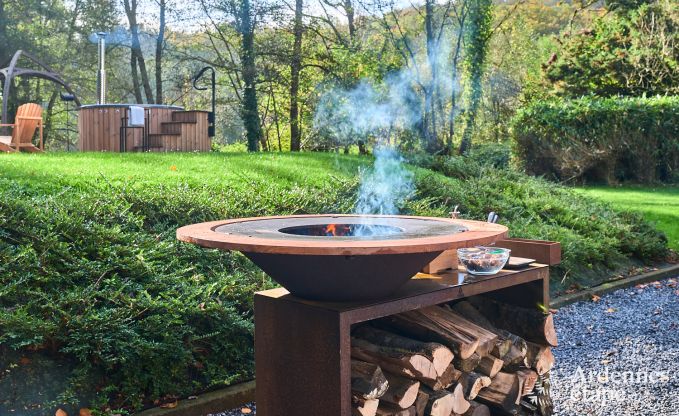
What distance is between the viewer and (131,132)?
9734 millimetres

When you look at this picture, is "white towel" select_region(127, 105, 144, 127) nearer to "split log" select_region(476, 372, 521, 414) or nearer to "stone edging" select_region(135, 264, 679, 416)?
"stone edging" select_region(135, 264, 679, 416)

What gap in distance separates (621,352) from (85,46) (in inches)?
729

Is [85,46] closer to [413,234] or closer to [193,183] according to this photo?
[193,183]

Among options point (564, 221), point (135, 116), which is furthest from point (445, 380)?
point (135, 116)

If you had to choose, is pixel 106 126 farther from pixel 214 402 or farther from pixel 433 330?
pixel 433 330

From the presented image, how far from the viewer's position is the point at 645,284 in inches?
226

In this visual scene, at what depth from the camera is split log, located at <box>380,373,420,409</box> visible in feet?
7.63

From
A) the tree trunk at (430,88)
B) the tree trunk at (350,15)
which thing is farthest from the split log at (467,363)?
the tree trunk at (350,15)

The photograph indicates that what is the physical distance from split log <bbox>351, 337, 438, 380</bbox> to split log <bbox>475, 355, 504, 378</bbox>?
40cm

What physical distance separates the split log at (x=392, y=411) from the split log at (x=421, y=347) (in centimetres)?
18

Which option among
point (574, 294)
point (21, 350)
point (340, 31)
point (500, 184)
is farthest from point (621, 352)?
point (340, 31)

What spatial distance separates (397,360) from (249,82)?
478 inches

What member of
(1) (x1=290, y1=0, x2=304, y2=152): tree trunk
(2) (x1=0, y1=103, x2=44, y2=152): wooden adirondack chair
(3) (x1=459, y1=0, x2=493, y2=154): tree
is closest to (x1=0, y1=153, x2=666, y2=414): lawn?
(2) (x1=0, y1=103, x2=44, y2=152): wooden adirondack chair

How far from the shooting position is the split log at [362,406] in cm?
224
